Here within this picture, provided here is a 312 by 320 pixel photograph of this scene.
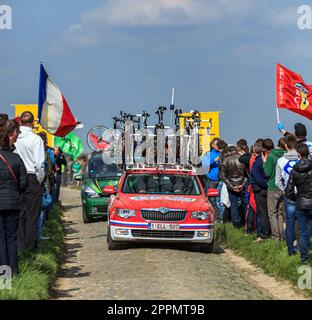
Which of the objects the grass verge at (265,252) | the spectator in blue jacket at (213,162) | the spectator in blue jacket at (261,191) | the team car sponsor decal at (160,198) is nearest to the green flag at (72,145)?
the spectator in blue jacket at (213,162)

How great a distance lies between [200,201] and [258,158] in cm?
151

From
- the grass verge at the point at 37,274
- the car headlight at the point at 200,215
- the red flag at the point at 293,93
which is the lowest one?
the grass verge at the point at 37,274

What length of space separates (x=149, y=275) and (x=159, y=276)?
6.1 inches

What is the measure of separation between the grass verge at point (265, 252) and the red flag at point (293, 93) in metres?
2.96

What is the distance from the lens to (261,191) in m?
15.8

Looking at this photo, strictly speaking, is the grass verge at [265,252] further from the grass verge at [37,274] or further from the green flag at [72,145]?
the green flag at [72,145]

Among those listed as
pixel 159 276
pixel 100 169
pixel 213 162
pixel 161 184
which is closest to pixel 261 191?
pixel 161 184

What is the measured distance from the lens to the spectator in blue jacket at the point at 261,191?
1574 centimetres

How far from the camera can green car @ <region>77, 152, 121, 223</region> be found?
840 inches

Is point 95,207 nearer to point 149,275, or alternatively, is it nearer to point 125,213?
point 125,213
